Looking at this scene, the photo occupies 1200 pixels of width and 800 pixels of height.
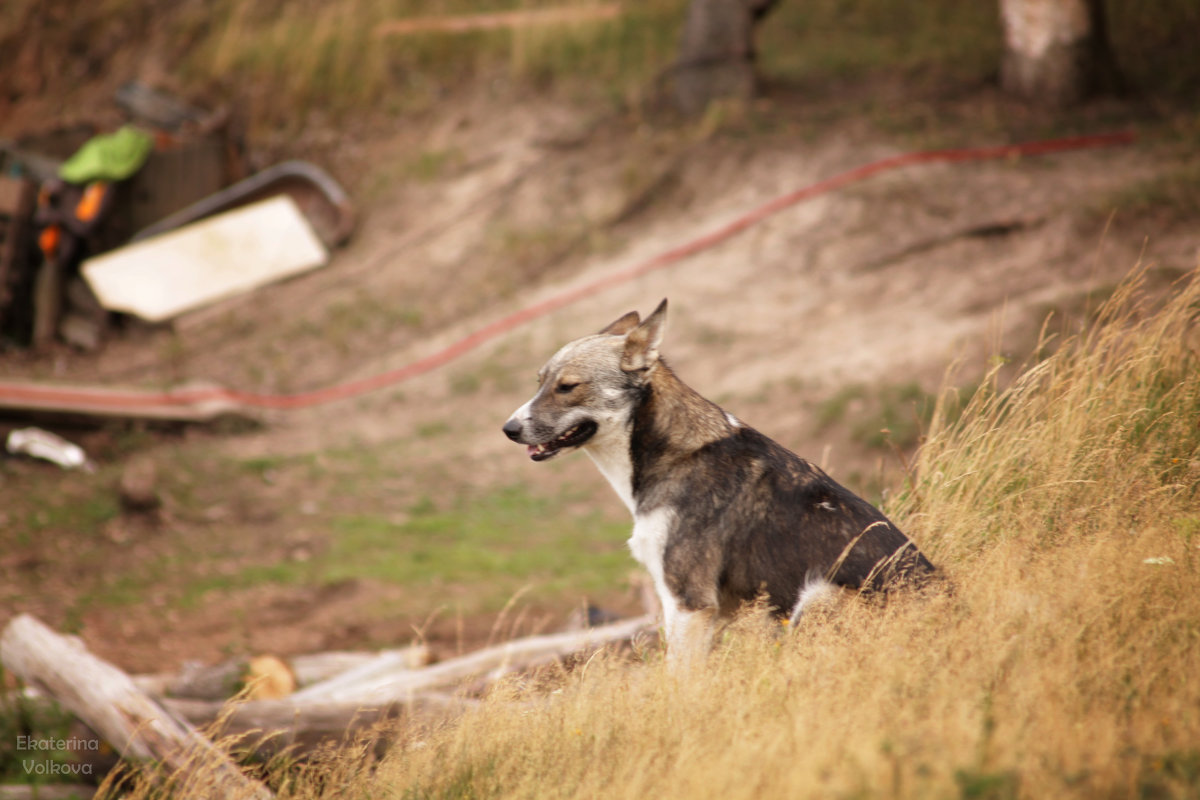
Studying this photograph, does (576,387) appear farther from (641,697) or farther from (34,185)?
(34,185)

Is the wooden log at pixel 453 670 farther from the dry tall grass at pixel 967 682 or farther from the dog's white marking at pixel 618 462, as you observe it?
the dry tall grass at pixel 967 682

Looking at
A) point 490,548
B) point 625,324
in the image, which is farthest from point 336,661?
point 625,324

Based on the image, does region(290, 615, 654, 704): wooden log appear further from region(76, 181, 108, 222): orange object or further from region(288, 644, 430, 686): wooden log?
region(76, 181, 108, 222): orange object

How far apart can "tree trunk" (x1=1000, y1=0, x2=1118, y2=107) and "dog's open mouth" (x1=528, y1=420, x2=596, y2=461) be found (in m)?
12.0

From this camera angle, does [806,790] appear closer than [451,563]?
Yes

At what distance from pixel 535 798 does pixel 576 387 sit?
192cm

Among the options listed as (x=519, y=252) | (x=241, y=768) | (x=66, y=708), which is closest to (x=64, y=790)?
(x=66, y=708)

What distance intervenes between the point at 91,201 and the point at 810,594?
14979 mm

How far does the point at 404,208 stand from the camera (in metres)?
16.8

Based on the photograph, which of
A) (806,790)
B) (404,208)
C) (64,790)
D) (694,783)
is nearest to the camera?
(806,790)

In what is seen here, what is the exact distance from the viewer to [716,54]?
15617 millimetres

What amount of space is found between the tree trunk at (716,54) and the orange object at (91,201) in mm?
9459

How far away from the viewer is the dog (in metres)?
4.12

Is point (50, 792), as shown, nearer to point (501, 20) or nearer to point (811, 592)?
point (811, 592)
